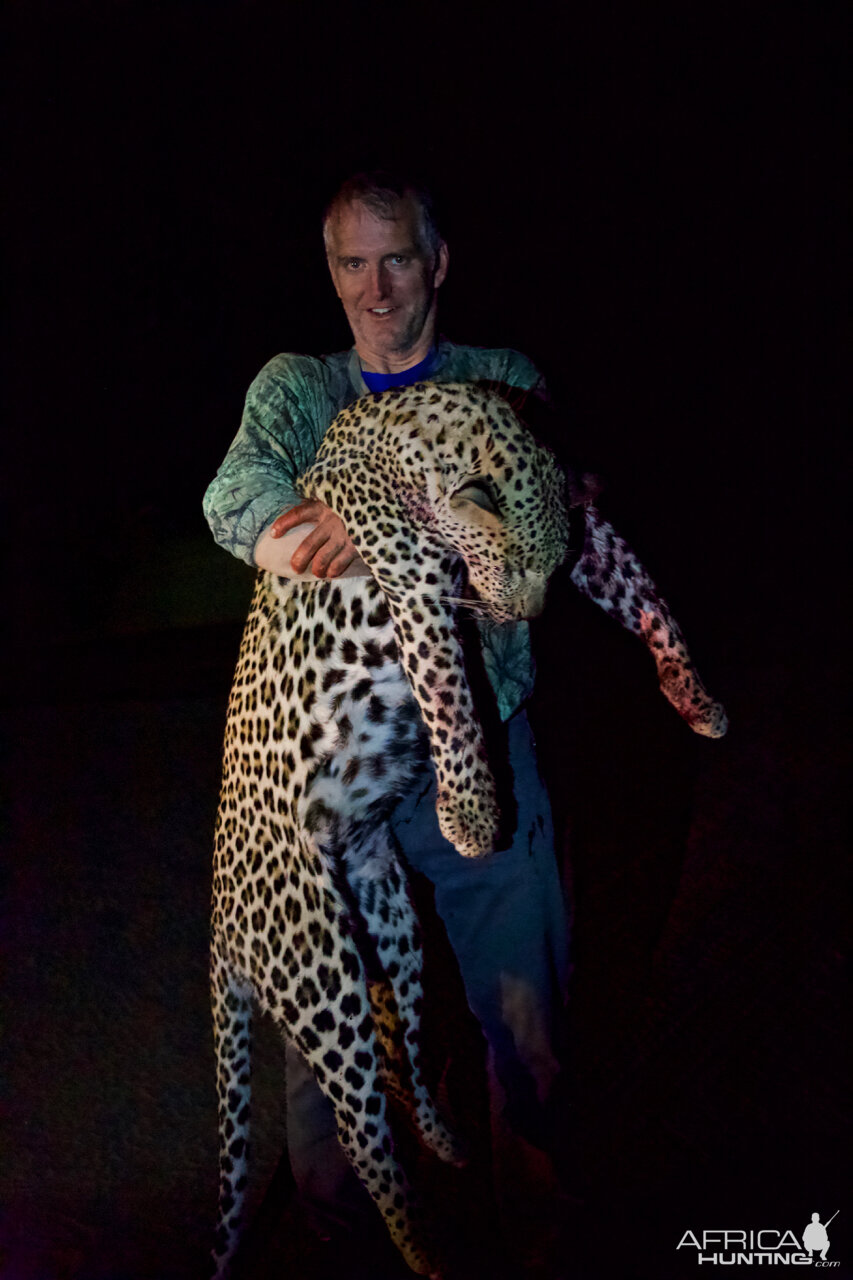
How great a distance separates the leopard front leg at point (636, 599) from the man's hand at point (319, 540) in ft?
1.28

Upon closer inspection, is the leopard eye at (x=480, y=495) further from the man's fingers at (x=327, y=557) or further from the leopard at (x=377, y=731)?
the man's fingers at (x=327, y=557)

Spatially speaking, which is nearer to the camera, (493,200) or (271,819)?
(271,819)

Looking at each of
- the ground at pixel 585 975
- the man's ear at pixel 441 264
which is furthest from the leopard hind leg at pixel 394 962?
the man's ear at pixel 441 264

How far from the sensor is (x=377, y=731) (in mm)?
1200

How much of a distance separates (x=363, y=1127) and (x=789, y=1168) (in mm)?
783

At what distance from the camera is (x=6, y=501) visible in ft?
8.16

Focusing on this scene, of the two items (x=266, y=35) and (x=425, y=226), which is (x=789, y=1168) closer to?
(x=425, y=226)

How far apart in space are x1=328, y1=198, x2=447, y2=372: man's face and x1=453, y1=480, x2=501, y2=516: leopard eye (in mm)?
252

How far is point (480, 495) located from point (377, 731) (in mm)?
362

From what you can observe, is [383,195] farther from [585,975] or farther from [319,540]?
[585,975]

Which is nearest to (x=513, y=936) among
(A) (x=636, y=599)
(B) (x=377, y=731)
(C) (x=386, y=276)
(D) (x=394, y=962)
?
(D) (x=394, y=962)

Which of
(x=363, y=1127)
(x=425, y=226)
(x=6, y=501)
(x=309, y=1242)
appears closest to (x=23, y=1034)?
(x=309, y=1242)

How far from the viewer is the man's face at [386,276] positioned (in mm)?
1084

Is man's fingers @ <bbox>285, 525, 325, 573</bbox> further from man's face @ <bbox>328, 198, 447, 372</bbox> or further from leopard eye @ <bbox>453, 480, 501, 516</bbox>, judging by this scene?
man's face @ <bbox>328, 198, 447, 372</bbox>
